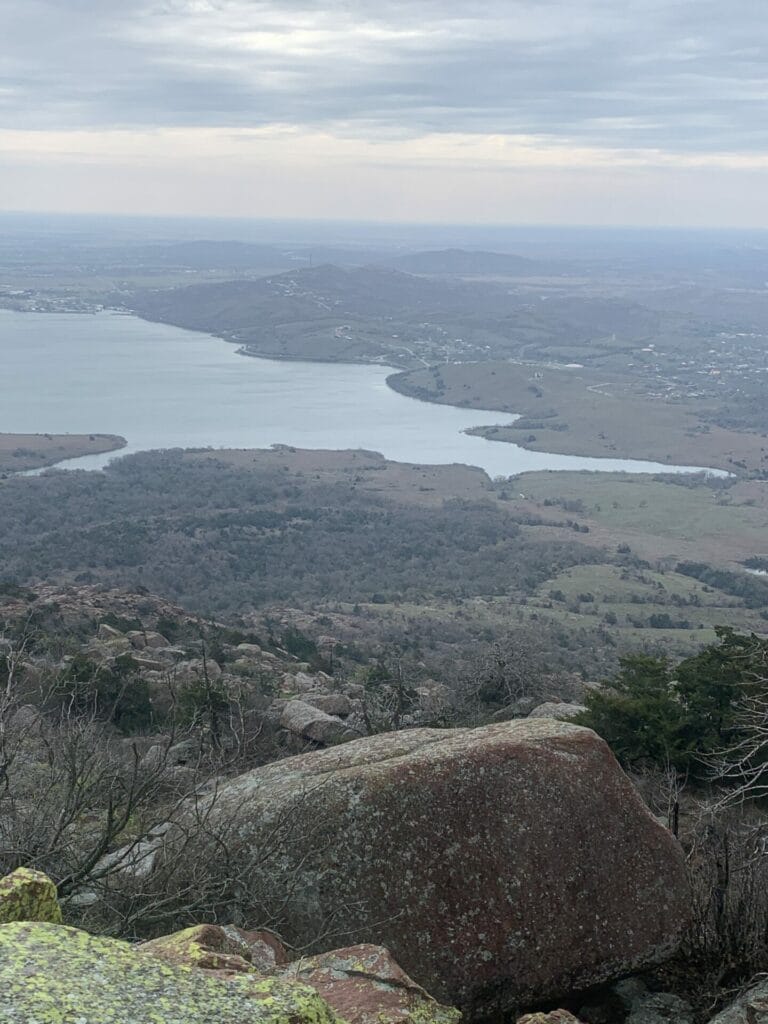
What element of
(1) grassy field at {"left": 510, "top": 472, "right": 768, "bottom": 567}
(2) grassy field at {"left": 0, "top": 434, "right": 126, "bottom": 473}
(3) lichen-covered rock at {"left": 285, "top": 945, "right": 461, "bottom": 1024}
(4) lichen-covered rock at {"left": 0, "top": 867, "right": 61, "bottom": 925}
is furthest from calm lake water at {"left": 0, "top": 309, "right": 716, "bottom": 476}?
(4) lichen-covered rock at {"left": 0, "top": 867, "right": 61, "bottom": 925}

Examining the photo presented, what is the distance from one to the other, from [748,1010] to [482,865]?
1.97 metres

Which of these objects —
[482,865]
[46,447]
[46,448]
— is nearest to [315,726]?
[482,865]

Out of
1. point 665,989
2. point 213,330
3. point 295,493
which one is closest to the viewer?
point 665,989

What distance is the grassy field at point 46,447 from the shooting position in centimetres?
8819

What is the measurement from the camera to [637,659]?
15602mm

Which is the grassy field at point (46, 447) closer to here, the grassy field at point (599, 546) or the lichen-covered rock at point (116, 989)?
the grassy field at point (599, 546)

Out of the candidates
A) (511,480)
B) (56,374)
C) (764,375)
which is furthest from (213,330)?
(511,480)

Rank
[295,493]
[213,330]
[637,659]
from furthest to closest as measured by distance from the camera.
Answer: [213,330] < [295,493] < [637,659]

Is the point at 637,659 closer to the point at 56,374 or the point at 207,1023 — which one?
the point at 207,1023

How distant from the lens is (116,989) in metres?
3.87

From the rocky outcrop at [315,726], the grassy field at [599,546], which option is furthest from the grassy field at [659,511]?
the rocky outcrop at [315,726]

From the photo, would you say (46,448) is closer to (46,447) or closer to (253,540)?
(46,447)

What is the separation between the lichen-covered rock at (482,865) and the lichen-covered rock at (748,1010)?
3.23 feet

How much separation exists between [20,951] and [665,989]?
212 inches
